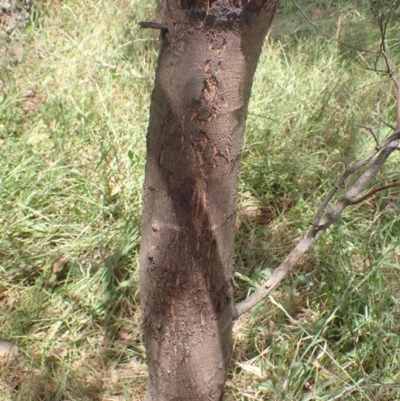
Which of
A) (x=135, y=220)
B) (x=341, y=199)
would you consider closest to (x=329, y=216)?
(x=341, y=199)

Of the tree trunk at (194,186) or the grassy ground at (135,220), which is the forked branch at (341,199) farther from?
the grassy ground at (135,220)

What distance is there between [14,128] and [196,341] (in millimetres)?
1916

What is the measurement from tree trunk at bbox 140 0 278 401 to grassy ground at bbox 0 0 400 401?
0.48m

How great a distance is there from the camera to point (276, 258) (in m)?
2.32

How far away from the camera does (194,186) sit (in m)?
1.27

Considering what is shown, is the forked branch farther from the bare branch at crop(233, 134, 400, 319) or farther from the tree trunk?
the tree trunk

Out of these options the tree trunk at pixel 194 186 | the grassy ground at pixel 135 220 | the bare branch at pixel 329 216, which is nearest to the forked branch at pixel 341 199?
the bare branch at pixel 329 216

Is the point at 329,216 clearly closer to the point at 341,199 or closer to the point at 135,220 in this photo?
the point at 341,199

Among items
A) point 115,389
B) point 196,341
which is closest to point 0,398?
point 115,389

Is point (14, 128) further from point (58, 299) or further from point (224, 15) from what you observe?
point (224, 15)

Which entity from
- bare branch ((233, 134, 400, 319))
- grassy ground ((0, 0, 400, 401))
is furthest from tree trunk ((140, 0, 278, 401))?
grassy ground ((0, 0, 400, 401))

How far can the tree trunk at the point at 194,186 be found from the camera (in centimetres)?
114

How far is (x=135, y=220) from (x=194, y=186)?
1.13m

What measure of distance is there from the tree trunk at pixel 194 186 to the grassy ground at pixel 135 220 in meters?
0.48
